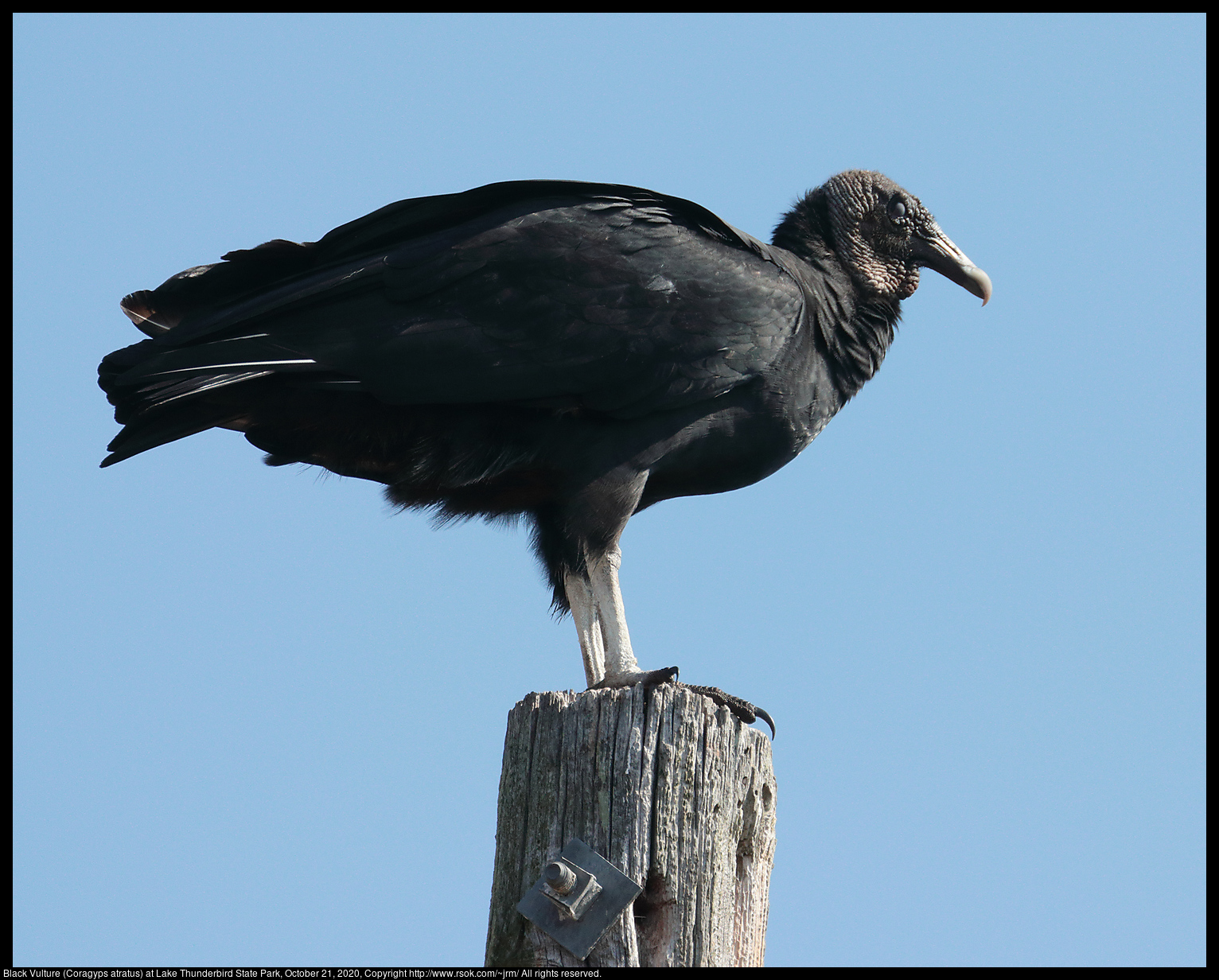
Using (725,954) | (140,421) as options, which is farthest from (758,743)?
(140,421)

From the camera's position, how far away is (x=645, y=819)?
321cm

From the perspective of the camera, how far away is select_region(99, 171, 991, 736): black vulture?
159 inches

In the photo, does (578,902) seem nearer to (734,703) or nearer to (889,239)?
(734,703)

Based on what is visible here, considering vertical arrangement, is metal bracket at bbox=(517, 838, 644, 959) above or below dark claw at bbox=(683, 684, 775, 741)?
below

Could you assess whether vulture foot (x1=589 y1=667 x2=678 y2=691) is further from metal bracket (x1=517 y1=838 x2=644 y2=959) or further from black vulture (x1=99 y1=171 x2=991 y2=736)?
metal bracket (x1=517 y1=838 x2=644 y2=959)

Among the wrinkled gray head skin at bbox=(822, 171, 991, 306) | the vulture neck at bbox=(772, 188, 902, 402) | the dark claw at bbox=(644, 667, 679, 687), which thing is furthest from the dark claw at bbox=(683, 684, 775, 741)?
the wrinkled gray head skin at bbox=(822, 171, 991, 306)

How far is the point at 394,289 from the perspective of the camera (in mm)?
4141

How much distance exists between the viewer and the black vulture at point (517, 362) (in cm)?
404

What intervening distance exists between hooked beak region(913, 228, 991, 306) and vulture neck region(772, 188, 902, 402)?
26cm

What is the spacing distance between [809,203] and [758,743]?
255 cm

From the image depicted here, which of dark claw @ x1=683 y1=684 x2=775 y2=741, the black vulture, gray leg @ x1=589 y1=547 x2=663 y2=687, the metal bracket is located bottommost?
the metal bracket

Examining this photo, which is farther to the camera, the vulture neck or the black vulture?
the vulture neck

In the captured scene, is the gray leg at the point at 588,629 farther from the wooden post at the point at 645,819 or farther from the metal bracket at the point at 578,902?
the metal bracket at the point at 578,902
